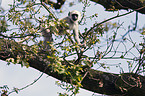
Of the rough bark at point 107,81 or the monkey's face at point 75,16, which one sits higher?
the monkey's face at point 75,16

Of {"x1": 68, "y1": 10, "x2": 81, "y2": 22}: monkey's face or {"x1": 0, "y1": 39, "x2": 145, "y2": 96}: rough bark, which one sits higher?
{"x1": 68, "y1": 10, "x2": 81, "y2": 22}: monkey's face

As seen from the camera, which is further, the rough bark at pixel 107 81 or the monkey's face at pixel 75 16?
the monkey's face at pixel 75 16

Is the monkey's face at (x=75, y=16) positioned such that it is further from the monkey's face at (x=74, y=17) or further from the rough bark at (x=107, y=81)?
the rough bark at (x=107, y=81)

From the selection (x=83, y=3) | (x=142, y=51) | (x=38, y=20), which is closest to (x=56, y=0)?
(x=83, y=3)

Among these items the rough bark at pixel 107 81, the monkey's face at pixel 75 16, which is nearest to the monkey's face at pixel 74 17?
the monkey's face at pixel 75 16

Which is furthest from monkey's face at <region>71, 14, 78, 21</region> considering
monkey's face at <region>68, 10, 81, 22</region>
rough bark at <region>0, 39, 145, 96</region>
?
rough bark at <region>0, 39, 145, 96</region>

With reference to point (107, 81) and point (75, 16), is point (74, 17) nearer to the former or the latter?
point (75, 16)

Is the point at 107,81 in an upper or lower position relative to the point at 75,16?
lower

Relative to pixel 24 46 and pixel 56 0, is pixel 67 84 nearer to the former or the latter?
pixel 24 46

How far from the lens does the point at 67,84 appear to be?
4312mm

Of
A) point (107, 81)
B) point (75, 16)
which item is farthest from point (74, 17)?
point (107, 81)

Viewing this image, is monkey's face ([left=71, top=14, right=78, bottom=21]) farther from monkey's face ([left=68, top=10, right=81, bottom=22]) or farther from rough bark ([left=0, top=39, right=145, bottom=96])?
rough bark ([left=0, top=39, right=145, bottom=96])

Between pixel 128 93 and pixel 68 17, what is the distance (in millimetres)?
3245

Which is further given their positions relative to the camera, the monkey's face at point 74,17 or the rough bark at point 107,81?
the monkey's face at point 74,17
